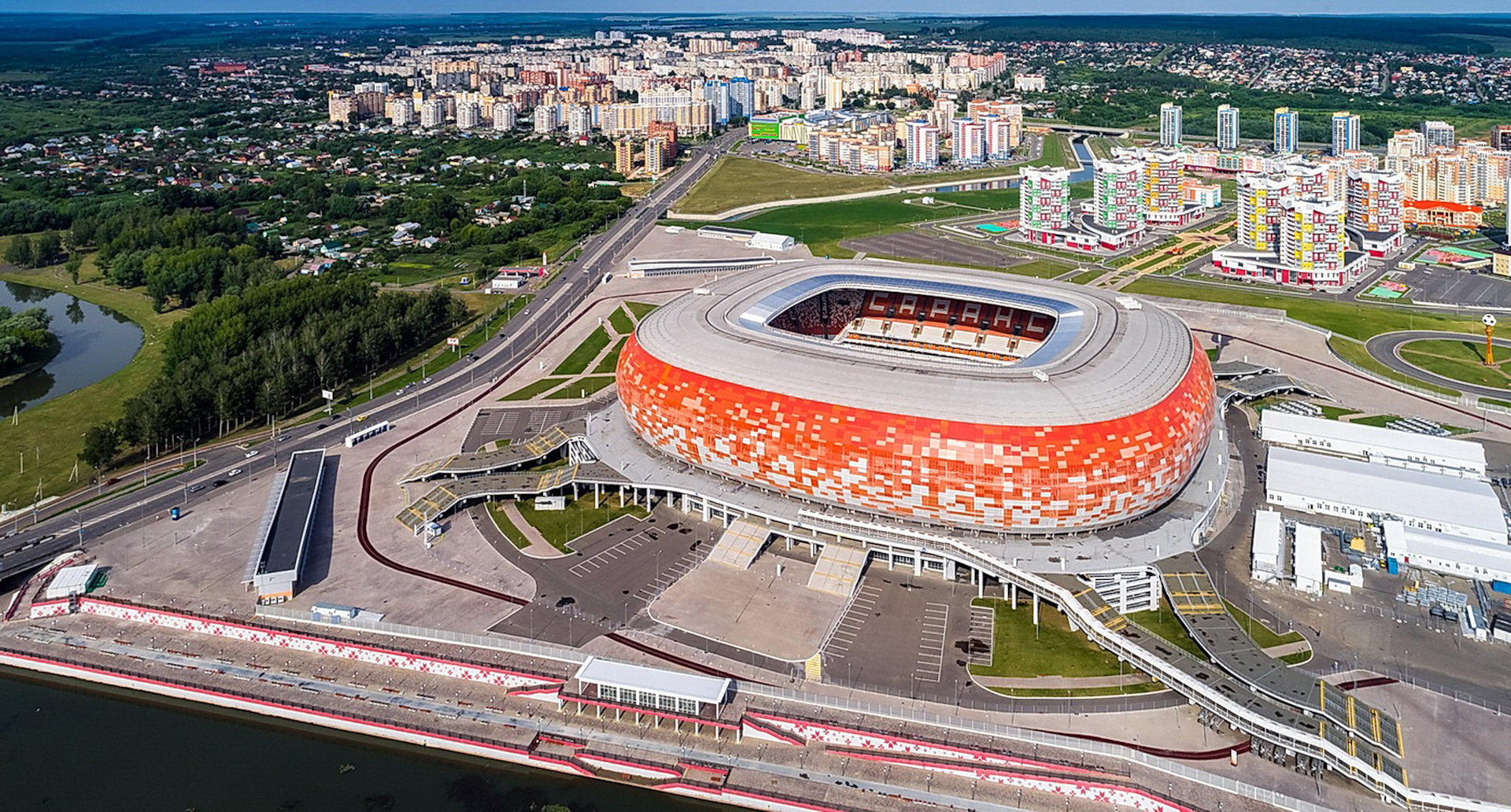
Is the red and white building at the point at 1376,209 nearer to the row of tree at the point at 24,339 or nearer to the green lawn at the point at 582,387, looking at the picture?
the green lawn at the point at 582,387

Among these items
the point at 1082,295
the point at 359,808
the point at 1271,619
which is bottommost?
the point at 359,808

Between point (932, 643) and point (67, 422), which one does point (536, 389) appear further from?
point (932, 643)

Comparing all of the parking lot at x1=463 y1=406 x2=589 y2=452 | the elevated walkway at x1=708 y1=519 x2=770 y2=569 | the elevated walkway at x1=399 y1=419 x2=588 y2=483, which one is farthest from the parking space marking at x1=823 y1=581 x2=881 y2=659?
the parking lot at x1=463 y1=406 x2=589 y2=452

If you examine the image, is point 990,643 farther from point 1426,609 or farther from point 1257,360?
point 1257,360

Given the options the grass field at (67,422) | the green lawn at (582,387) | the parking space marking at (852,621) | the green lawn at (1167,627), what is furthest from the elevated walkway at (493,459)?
the green lawn at (1167,627)

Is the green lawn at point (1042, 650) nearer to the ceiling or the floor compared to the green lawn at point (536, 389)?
nearer to the floor

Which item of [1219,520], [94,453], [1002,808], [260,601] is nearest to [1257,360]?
[1219,520]

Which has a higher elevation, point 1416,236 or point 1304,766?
point 1416,236
